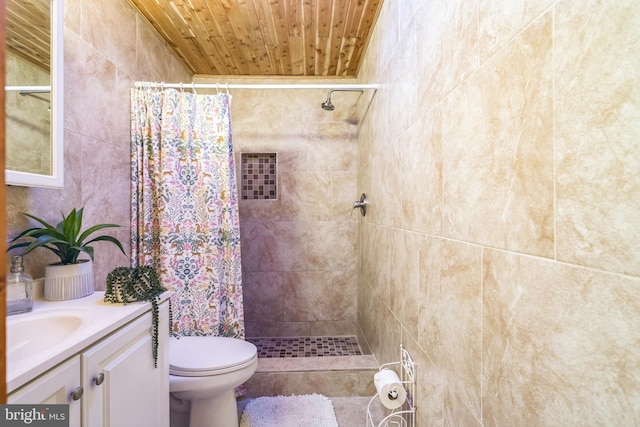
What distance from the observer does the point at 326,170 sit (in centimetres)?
272

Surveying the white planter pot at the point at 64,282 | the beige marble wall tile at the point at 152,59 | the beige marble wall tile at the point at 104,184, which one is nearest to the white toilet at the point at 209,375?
the white planter pot at the point at 64,282

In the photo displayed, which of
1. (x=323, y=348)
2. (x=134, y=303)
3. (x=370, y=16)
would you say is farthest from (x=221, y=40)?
(x=323, y=348)

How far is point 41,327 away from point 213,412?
93cm

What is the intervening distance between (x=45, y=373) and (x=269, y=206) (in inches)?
83.6

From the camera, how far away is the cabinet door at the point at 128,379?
2.56ft

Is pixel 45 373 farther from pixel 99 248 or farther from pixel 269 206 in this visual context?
pixel 269 206

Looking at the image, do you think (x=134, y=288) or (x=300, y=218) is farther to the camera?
(x=300, y=218)

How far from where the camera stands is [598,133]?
438 mm

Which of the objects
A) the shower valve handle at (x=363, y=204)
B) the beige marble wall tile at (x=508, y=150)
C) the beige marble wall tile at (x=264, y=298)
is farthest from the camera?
the beige marble wall tile at (x=264, y=298)

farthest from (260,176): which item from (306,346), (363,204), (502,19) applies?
(502,19)

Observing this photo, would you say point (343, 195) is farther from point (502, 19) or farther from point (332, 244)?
point (502, 19)

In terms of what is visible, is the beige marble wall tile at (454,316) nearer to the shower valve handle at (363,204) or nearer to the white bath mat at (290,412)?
the white bath mat at (290,412)

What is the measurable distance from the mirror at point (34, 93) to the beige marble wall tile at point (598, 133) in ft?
5.02

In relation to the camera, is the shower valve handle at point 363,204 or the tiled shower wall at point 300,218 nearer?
the shower valve handle at point 363,204
